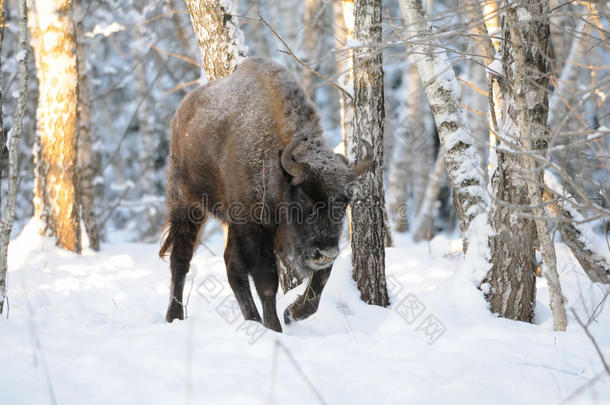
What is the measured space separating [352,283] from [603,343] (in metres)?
1.89

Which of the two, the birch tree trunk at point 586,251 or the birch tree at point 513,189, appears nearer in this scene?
the birch tree at point 513,189

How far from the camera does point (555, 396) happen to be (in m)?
2.55

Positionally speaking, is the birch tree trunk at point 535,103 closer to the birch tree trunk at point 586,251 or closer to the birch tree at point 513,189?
the birch tree at point 513,189

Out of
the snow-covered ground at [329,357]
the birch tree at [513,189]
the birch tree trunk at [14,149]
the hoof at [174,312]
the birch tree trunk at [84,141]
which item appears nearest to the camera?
the snow-covered ground at [329,357]

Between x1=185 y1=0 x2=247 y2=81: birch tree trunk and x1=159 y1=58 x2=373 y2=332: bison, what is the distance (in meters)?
0.39

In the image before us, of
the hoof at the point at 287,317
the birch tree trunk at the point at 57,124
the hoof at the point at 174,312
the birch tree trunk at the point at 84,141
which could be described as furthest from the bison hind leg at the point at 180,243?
the birch tree trunk at the point at 84,141

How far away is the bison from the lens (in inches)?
167

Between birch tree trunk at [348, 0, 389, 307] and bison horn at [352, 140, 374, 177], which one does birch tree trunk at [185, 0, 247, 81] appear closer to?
birch tree trunk at [348, 0, 389, 307]

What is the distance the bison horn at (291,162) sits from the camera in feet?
13.7

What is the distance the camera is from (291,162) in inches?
166

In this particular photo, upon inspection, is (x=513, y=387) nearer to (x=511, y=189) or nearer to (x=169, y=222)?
(x=511, y=189)

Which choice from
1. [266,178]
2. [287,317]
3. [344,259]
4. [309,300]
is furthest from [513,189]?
[287,317]

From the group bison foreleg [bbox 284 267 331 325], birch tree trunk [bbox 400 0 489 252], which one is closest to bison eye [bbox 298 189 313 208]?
bison foreleg [bbox 284 267 331 325]

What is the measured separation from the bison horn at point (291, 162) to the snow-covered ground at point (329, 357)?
1.13m
